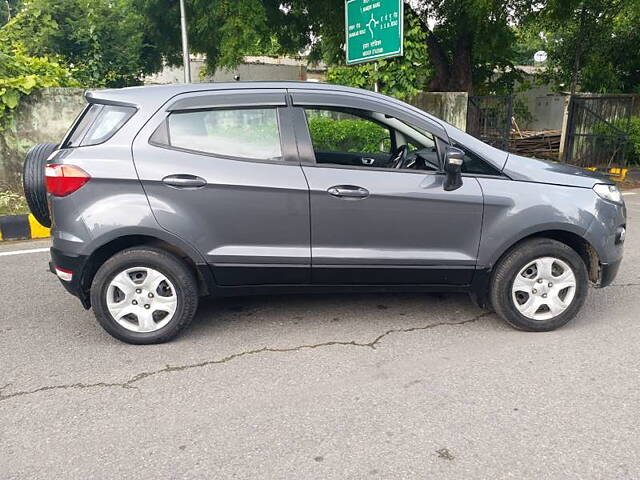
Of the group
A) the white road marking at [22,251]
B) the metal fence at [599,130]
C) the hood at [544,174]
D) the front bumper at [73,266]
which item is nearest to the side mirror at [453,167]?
the hood at [544,174]

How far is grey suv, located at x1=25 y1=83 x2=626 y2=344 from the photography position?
3.31 meters

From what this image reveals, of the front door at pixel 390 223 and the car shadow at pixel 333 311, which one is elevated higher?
the front door at pixel 390 223

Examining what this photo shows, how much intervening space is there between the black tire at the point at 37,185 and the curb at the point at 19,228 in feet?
9.31

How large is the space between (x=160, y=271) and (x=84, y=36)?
9.76m

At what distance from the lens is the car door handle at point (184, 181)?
10.8ft

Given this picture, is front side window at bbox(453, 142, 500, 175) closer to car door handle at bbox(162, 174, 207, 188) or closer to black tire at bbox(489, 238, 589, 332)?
black tire at bbox(489, 238, 589, 332)

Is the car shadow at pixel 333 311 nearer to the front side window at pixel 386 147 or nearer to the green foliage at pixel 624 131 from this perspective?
the front side window at pixel 386 147

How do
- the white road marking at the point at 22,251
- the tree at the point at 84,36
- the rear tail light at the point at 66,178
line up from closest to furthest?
the rear tail light at the point at 66,178, the white road marking at the point at 22,251, the tree at the point at 84,36

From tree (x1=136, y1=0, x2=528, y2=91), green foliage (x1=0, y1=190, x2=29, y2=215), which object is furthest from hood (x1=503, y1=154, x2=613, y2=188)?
green foliage (x1=0, y1=190, x2=29, y2=215)

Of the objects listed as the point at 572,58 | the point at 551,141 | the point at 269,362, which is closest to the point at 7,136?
the point at 269,362

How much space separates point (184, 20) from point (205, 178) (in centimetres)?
969

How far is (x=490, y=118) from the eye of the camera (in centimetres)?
1123

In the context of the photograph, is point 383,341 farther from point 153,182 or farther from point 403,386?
point 153,182

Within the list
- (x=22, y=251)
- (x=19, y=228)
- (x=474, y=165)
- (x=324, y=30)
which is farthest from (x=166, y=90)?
(x=324, y=30)
